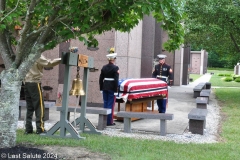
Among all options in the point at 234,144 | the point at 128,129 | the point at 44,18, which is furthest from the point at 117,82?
the point at 44,18

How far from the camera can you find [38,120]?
720 cm

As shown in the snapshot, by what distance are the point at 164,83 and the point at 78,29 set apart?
5334 millimetres

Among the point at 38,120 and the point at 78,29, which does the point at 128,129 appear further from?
the point at 78,29

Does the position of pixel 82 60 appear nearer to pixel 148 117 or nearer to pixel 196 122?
pixel 148 117

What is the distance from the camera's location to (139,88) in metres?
9.62

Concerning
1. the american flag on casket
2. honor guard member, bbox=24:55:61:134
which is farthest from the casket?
honor guard member, bbox=24:55:61:134

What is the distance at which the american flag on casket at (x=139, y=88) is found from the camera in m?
9.27

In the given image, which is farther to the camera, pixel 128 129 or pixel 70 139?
pixel 128 129

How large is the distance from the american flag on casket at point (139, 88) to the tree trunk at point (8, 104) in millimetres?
4030

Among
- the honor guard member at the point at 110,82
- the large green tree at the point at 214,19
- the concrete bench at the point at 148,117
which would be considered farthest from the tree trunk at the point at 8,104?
the large green tree at the point at 214,19

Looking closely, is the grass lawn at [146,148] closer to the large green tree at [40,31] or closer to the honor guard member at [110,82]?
the large green tree at [40,31]

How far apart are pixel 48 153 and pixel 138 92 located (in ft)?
14.6

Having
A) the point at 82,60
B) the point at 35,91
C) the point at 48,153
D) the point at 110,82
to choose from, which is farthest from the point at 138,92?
the point at 48,153

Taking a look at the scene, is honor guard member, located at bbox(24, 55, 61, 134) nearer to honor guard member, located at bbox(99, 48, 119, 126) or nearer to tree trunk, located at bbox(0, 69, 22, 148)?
tree trunk, located at bbox(0, 69, 22, 148)
